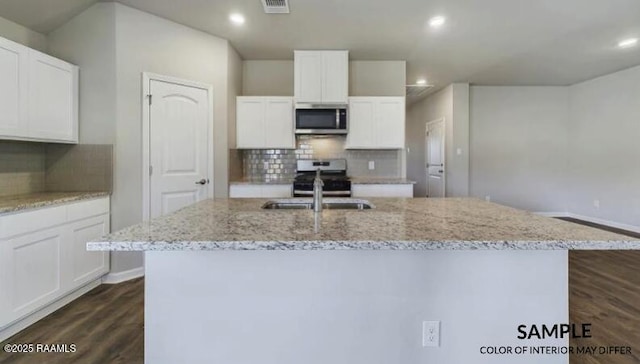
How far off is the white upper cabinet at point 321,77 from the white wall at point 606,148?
4502 millimetres

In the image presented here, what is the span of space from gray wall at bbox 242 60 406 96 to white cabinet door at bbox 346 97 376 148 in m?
0.40

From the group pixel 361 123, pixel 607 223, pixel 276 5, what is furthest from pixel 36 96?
pixel 607 223

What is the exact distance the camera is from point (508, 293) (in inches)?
56.0

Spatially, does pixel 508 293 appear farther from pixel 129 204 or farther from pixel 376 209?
pixel 129 204

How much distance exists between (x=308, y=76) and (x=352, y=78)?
2.56ft

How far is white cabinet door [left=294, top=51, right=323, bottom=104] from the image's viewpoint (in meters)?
4.16

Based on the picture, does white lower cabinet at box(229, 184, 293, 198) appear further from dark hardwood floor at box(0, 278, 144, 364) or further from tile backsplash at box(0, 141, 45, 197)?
tile backsplash at box(0, 141, 45, 197)

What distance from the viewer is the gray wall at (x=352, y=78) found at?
4676mm

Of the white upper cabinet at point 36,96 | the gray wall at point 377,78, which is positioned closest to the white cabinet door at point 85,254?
the white upper cabinet at point 36,96

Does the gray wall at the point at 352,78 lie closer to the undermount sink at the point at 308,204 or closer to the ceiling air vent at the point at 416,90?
the ceiling air vent at the point at 416,90

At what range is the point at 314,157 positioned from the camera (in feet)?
15.0

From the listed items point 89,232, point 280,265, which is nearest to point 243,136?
point 89,232

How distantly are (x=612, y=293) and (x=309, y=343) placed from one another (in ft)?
9.60

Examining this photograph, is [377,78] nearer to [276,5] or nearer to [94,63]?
[276,5]
